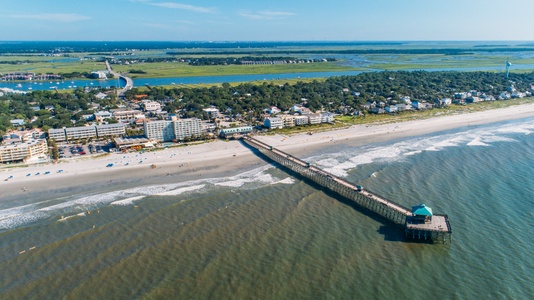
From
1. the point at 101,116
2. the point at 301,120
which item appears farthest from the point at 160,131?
the point at 301,120

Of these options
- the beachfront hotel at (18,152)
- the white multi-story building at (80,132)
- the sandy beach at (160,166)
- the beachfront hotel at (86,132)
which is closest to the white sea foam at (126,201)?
the sandy beach at (160,166)

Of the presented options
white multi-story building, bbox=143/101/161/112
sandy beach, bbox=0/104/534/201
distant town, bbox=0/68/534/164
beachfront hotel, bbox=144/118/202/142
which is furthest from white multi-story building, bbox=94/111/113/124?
sandy beach, bbox=0/104/534/201

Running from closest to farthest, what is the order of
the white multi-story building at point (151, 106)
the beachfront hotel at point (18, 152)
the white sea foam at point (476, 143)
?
the beachfront hotel at point (18, 152)
the white sea foam at point (476, 143)
the white multi-story building at point (151, 106)

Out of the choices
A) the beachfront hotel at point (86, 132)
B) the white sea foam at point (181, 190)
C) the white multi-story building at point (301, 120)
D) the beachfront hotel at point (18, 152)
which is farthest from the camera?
the white multi-story building at point (301, 120)

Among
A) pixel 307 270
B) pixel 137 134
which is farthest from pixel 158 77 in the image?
pixel 307 270

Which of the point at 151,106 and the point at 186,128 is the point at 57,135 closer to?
the point at 186,128

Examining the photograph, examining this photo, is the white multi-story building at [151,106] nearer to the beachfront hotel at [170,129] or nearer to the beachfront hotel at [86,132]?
the beachfront hotel at [86,132]

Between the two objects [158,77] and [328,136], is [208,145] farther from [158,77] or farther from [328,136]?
[158,77]

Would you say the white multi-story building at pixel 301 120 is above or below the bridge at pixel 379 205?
above
